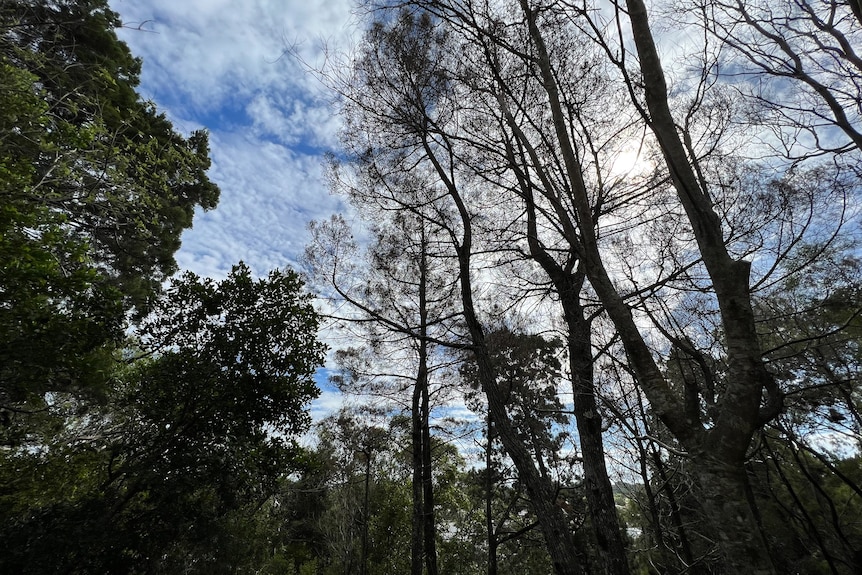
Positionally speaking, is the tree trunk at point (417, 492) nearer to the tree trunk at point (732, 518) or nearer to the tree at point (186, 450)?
the tree at point (186, 450)

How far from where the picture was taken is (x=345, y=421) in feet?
42.0

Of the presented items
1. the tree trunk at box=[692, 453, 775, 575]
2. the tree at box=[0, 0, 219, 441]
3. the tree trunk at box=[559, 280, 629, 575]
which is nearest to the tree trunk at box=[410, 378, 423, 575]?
the tree trunk at box=[559, 280, 629, 575]

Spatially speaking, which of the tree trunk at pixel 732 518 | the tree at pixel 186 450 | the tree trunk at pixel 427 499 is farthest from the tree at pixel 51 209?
the tree trunk at pixel 427 499

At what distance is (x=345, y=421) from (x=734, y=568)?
12.7m

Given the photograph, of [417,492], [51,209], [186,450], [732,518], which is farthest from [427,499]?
[51,209]

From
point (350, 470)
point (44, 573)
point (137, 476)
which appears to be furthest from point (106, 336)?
point (350, 470)

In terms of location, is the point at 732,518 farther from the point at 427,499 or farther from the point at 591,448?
the point at 427,499

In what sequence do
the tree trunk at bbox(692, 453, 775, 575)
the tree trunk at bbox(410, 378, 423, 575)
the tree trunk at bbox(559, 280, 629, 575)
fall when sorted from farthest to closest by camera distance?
the tree trunk at bbox(410, 378, 423, 575) → the tree trunk at bbox(559, 280, 629, 575) → the tree trunk at bbox(692, 453, 775, 575)

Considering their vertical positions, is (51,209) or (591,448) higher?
(51,209)

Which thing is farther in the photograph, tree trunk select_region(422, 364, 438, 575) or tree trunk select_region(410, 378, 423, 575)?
tree trunk select_region(410, 378, 423, 575)

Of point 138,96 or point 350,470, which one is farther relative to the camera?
point 350,470

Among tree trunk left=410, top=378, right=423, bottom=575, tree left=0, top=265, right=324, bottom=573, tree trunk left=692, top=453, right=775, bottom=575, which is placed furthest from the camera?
tree trunk left=410, top=378, right=423, bottom=575

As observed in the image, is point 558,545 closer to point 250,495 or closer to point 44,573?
point 250,495

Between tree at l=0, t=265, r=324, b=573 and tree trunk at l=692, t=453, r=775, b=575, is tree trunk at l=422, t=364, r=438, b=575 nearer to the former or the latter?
tree at l=0, t=265, r=324, b=573
